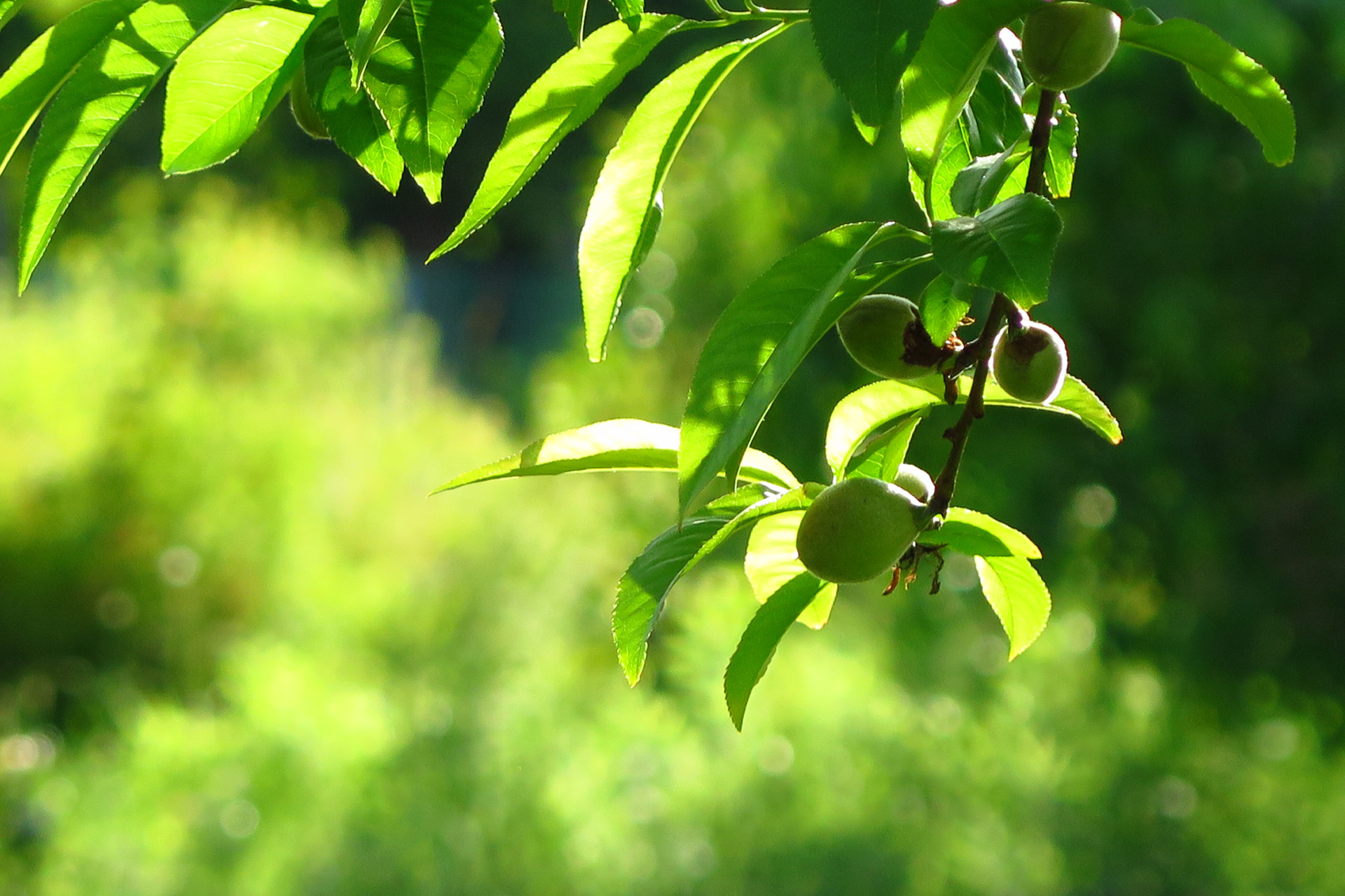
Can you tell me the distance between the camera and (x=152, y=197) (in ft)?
19.6

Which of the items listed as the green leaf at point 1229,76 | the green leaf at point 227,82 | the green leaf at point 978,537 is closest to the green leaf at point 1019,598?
the green leaf at point 978,537

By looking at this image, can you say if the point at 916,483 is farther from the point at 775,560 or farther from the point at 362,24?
the point at 362,24

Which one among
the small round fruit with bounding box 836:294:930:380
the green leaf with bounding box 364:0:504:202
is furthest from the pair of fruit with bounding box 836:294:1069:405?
the green leaf with bounding box 364:0:504:202

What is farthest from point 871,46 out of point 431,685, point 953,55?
point 431,685

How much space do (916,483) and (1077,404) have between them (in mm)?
52

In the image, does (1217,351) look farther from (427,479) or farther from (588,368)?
(427,479)

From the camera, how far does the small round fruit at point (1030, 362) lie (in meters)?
0.33

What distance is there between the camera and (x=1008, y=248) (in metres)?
0.27

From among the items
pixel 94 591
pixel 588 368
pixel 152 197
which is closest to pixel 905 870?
pixel 588 368

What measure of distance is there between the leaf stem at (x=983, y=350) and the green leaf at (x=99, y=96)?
20 cm

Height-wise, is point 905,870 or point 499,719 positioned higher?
point 905,870

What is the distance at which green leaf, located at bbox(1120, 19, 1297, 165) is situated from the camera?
1.02 feet

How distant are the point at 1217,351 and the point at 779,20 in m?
2.25

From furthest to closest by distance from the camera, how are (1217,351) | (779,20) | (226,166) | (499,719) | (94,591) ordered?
(226,166) → (94,591) → (1217,351) → (499,719) → (779,20)
